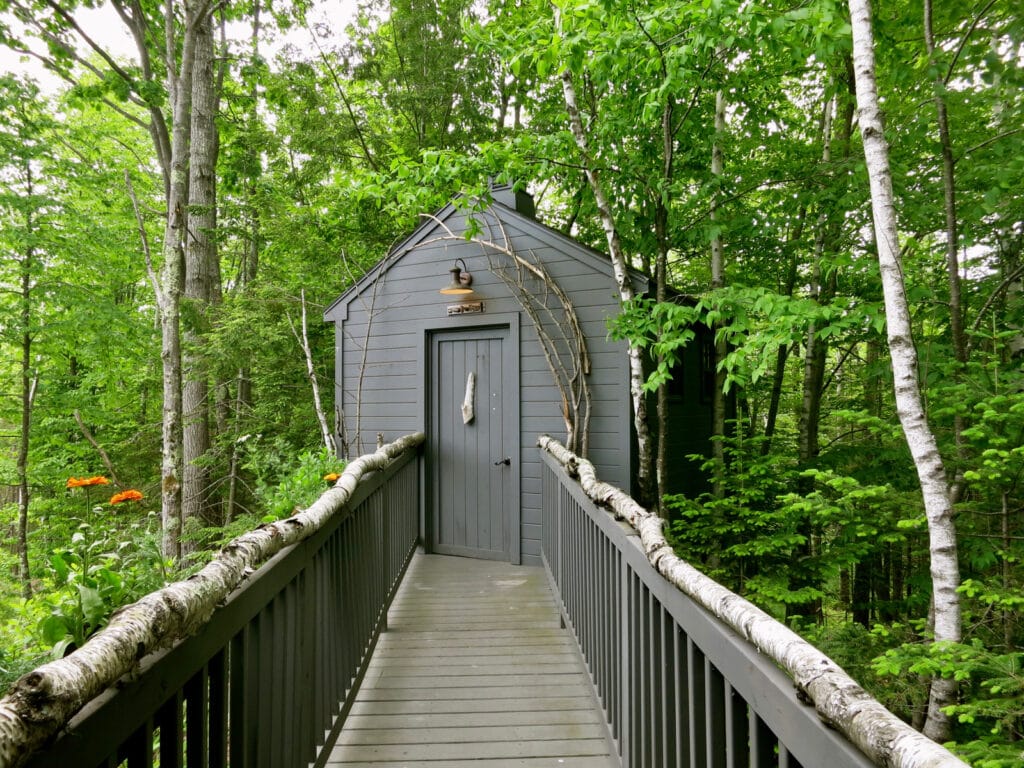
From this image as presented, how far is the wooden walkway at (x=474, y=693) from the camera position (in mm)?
2275

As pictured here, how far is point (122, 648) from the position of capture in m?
0.81

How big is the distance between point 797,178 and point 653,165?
1189mm

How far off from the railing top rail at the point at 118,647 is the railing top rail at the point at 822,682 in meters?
0.96

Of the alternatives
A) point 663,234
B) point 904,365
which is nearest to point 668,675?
point 904,365

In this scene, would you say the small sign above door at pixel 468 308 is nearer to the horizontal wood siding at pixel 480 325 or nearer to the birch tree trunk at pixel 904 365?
the horizontal wood siding at pixel 480 325

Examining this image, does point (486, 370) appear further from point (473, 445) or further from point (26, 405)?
point (26, 405)

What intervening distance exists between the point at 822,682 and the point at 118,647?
1015 millimetres

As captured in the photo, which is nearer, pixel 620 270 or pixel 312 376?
pixel 620 270

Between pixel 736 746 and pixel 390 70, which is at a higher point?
pixel 390 70

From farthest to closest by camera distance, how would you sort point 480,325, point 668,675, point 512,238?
point 480,325 → point 512,238 → point 668,675

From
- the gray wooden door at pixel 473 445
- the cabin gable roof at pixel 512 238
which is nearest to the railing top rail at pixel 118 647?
the cabin gable roof at pixel 512 238

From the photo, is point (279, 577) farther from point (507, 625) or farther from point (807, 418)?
point (807, 418)

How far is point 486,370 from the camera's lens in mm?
5398

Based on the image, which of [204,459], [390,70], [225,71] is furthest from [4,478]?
[390,70]
